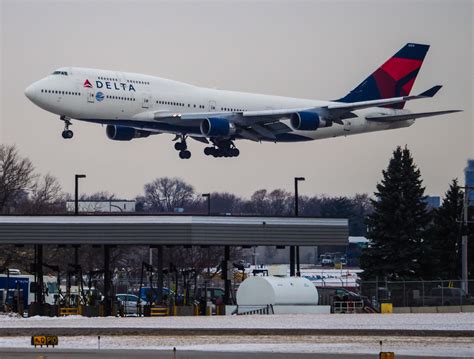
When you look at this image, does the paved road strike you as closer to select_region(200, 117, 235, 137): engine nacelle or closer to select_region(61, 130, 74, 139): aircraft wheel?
select_region(61, 130, 74, 139): aircraft wheel

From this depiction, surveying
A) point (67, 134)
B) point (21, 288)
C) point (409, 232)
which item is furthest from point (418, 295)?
point (21, 288)

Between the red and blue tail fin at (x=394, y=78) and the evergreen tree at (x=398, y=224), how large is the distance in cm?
1083

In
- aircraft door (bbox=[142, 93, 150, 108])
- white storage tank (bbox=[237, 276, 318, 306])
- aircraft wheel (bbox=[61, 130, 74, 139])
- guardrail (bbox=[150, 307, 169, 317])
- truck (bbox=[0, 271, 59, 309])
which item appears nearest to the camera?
guardrail (bbox=[150, 307, 169, 317])

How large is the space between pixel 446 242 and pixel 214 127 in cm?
1782

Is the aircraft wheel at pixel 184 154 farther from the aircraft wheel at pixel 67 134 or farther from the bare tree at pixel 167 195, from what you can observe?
the bare tree at pixel 167 195

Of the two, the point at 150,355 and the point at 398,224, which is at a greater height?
the point at 398,224

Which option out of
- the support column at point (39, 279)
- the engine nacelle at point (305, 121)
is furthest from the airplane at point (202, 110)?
the support column at point (39, 279)

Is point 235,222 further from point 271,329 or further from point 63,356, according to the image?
point 63,356

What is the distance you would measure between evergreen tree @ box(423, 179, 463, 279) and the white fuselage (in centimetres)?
926

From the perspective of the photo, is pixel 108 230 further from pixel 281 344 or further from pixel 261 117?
pixel 261 117

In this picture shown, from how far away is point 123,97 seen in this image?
8181cm

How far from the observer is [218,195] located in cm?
16775

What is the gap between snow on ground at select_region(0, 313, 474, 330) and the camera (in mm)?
51125

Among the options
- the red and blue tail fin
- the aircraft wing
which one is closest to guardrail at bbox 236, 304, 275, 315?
the aircraft wing
